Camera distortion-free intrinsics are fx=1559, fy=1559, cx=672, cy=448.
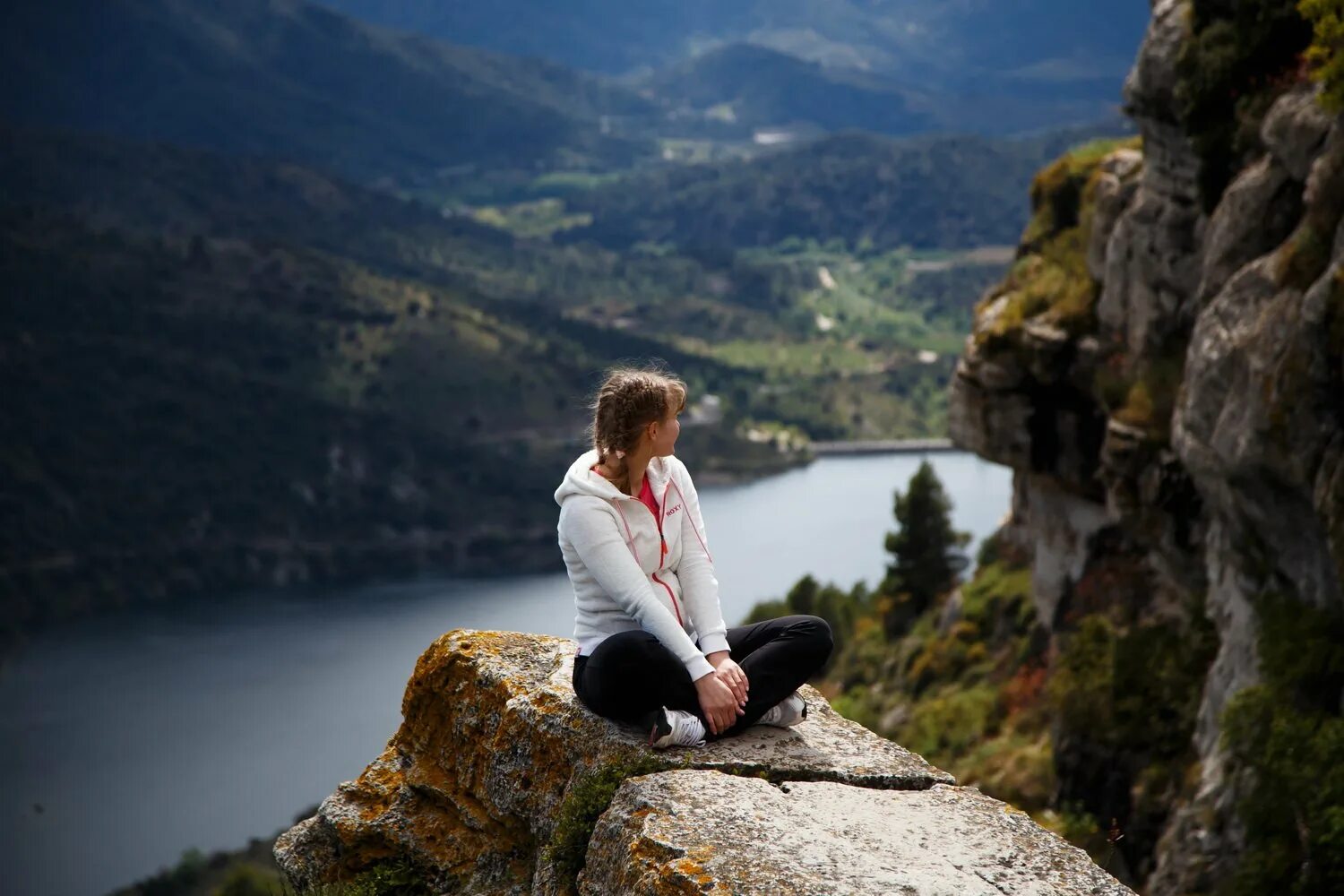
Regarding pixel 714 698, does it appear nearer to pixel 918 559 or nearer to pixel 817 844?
pixel 817 844

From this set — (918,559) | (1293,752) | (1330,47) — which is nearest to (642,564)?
(1293,752)

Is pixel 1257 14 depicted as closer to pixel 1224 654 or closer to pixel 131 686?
pixel 1224 654

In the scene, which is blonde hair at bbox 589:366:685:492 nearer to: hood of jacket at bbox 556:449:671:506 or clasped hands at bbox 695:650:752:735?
hood of jacket at bbox 556:449:671:506

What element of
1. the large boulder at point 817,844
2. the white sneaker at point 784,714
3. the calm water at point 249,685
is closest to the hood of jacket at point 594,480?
the white sneaker at point 784,714

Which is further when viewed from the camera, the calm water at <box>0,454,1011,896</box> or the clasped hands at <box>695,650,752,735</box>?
the calm water at <box>0,454,1011,896</box>

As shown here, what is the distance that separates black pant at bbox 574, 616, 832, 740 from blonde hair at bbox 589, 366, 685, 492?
917 mm

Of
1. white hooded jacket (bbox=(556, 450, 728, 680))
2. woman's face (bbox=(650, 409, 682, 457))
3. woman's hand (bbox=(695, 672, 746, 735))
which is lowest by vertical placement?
woman's hand (bbox=(695, 672, 746, 735))

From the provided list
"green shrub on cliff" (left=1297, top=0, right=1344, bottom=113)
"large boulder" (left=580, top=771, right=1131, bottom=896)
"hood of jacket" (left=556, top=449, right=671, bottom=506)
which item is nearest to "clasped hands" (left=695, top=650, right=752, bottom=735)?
"large boulder" (left=580, top=771, right=1131, bottom=896)

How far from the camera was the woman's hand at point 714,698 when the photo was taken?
7555mm

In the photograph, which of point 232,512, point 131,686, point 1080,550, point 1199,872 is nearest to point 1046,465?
point 1080,550

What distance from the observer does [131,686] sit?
135m

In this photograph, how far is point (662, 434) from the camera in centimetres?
786

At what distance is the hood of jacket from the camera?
7797mm

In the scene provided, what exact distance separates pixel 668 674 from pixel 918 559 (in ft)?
183
